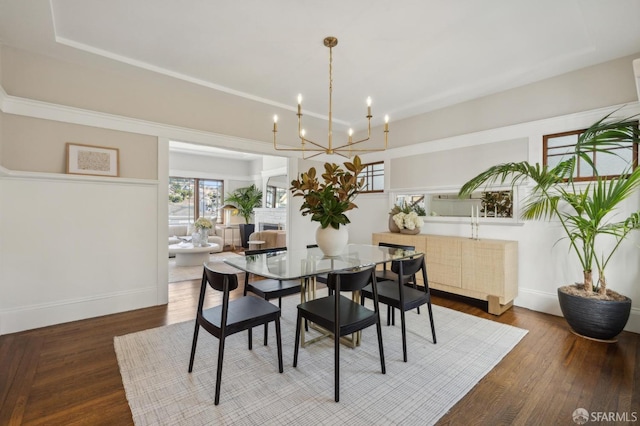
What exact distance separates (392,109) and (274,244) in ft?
13.0

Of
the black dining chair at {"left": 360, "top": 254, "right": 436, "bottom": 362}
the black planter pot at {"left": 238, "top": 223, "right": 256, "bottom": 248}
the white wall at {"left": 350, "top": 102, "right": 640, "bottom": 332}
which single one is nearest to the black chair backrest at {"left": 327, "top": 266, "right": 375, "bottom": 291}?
the black dining chair at {"left": 360, "top": 254, "right": 436, "bottom": 362}

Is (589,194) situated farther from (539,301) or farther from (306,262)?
(306,262)

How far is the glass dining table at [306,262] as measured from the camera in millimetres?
2049

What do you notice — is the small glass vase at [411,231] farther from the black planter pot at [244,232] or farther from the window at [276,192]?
the black planter pot at [244,232]

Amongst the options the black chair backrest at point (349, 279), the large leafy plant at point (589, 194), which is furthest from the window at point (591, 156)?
the black chair backrest at point (349, 279)

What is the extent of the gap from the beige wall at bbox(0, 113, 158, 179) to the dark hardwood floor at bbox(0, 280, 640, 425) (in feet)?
5.18

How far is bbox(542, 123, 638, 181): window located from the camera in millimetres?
2834

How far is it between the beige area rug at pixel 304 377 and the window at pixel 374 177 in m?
2.79

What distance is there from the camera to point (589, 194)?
303 cm

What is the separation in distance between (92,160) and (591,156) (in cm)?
517

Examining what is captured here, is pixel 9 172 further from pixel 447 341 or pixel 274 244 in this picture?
pixel 274 244

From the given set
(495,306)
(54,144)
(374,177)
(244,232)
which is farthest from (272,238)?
(495,306)

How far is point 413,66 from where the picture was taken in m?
3.10

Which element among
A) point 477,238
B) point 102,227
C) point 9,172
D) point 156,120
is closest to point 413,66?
point 477,238
